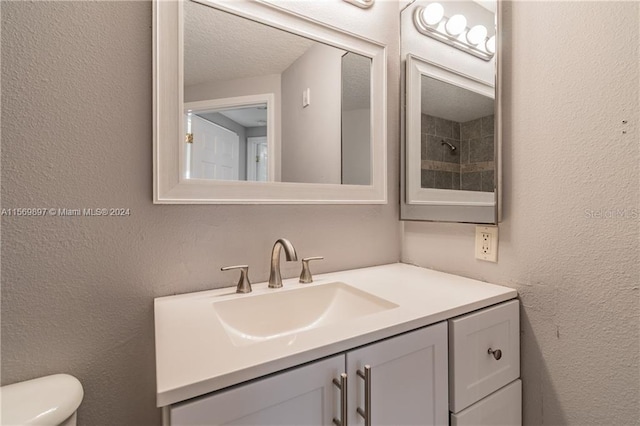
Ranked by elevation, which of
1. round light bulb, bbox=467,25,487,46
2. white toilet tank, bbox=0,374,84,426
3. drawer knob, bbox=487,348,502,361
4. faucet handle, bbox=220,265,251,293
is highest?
round light bulb, bbox=467,25,487,46

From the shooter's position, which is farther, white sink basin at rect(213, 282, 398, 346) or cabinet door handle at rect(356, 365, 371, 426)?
white sink basin at rect(213, 282, 398, 346)

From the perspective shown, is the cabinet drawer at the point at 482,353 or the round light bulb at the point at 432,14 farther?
the round light bulb at the point at 432,14

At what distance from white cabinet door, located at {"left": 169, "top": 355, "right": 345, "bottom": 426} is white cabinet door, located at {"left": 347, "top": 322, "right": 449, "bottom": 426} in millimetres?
46

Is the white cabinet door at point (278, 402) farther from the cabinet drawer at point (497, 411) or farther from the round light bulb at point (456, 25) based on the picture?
the round light bulb at point (456, 25)

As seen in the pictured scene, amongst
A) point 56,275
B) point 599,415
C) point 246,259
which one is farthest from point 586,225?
point 56,275

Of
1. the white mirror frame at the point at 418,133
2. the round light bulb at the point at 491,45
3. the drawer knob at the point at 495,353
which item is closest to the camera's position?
the drawer knob at the point at 495,353

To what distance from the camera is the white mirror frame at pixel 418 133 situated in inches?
41.6

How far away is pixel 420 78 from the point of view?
1.20 m

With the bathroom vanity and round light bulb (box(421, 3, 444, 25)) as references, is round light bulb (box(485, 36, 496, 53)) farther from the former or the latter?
the bathroom vanity

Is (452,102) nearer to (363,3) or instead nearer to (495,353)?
(363,3)

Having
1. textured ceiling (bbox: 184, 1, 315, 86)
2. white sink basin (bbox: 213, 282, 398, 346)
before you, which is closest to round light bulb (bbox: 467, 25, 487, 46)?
textured ceiling (bbox: 184, 1, 315, 86)

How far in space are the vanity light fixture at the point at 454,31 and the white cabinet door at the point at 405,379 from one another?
911mm

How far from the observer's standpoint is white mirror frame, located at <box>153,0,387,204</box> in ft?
2.70

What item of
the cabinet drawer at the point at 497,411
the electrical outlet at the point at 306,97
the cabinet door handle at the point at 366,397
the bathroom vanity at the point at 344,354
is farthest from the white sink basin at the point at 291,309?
the electrical outlet at the point at 306,97
